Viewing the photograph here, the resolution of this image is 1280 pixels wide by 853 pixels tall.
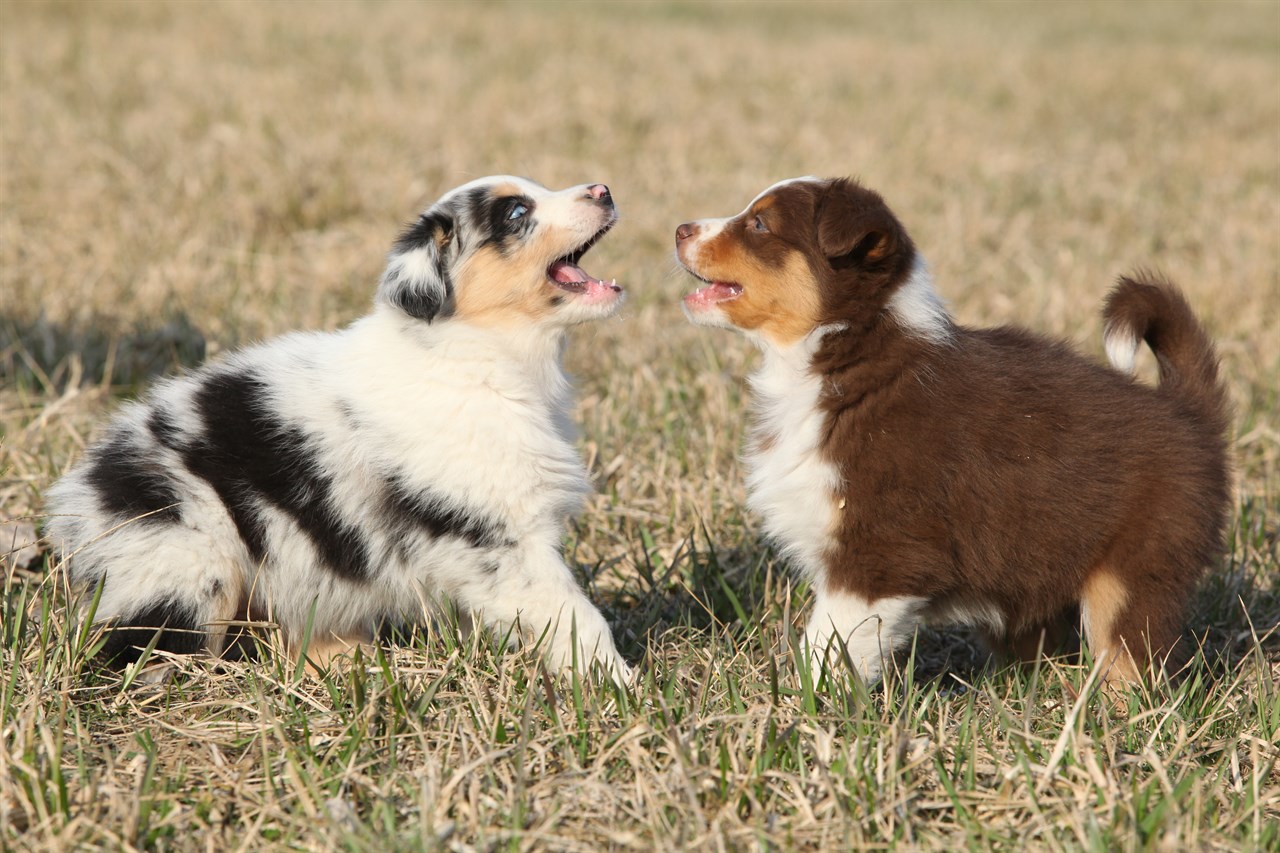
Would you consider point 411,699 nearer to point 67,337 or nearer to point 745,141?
point 67,337

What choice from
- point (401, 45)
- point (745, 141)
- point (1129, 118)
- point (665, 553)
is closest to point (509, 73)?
point (401, 45)

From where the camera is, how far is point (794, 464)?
11.8 ft

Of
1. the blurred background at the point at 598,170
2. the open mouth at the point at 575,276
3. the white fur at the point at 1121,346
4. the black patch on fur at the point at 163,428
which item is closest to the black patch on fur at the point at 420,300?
the open mouth at the point at 575,276

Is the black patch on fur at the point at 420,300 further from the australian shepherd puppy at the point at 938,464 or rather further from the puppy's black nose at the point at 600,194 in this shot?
the australian shepherd puppy at the point at 938,464

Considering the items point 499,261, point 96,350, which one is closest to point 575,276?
point 499,261

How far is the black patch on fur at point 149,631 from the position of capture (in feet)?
11.2

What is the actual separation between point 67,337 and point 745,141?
638 centimetres

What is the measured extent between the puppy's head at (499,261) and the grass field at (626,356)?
0.95 metres

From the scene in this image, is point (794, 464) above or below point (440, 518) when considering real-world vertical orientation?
above

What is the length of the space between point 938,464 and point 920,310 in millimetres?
476

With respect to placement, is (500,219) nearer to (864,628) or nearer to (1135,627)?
(864,628)

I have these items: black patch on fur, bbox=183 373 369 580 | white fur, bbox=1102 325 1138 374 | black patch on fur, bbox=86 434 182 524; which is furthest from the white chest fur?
black patch on fur, bbox=86 434 182 524

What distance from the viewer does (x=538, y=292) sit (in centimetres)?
371

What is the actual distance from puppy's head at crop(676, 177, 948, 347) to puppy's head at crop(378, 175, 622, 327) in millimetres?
330
